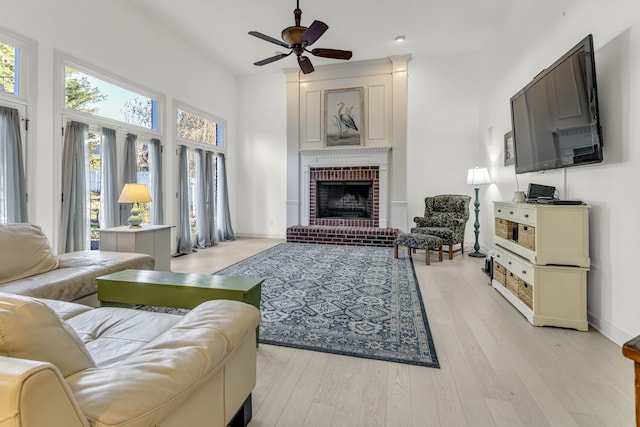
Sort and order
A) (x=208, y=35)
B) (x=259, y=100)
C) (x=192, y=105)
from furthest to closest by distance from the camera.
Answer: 1. (x=259, y=100)
2. (x=192, y=105)
3. (x=208, y=35)

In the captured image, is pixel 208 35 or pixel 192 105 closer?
pixel 208 35

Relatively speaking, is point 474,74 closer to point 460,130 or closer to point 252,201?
point 460,130

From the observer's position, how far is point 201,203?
5949 millimetres

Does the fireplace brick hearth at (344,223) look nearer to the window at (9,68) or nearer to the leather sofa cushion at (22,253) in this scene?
the leather sofa cushion at (22,253)

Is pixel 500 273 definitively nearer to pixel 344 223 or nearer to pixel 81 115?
pixel 344 223

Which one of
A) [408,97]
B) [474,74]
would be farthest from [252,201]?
[474,74]

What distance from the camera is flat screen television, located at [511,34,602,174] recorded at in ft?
7.33

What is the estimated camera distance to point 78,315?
61.4 inches

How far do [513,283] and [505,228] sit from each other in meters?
0.62

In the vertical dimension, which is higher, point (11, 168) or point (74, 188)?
point (11, 168)

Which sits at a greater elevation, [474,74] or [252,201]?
[474,74]

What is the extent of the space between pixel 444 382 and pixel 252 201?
20.0ft

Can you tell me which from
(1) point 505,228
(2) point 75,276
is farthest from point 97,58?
(1) point 505,228

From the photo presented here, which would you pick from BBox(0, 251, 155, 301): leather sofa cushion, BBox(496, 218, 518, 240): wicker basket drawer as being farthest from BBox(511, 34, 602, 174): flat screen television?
BBox(0, 251, 155, 301): leather sofa cushion
